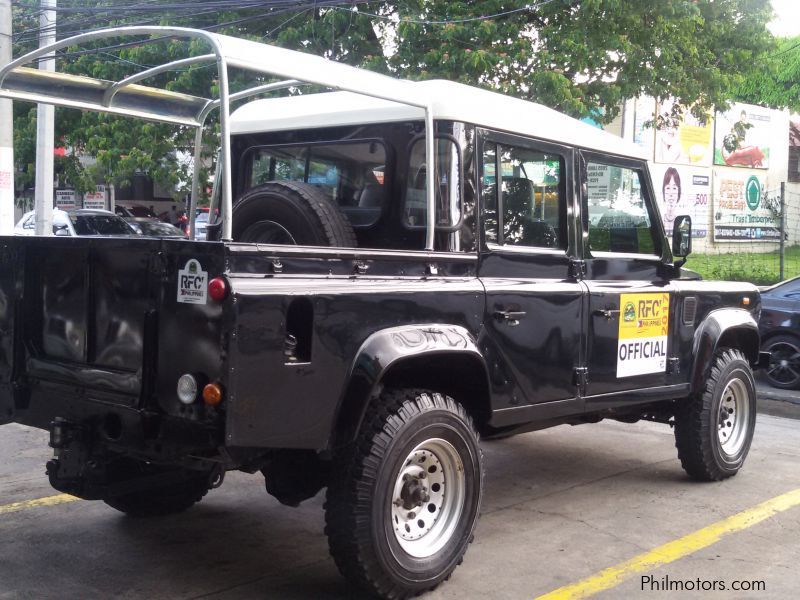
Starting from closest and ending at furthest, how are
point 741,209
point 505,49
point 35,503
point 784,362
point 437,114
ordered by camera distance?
1. point 437,114
2. point 35,503
3. point 784,362
4. point 505,49
5. point 741,209

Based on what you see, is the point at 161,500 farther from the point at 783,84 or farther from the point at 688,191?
the point at 783,84

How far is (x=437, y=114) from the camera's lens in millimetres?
4680

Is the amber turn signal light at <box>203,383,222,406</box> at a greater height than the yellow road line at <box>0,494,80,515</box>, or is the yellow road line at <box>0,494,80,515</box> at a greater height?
the amber turn signal light at <box>203,383,222,406</box>

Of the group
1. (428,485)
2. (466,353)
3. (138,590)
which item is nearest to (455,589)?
(428,485)

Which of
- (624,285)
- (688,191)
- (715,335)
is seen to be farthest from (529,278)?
(688,191)

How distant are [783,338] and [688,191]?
2226 cm

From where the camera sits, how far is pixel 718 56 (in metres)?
16.7

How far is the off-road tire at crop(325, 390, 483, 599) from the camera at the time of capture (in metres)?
3.88

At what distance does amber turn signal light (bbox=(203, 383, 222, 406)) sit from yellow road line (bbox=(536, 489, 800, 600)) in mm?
1823

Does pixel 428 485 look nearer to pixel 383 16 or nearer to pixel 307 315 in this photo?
pixel 307 315

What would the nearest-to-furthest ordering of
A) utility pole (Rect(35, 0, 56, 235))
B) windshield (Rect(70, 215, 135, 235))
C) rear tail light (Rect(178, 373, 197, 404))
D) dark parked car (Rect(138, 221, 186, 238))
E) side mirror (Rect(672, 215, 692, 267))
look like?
rear tail light (Rect(178, 373, 197, 404))
side mirror (Rect(672, 215, 692, 267))
utility pole (Rect(35, 0, 56, 235))
windshield (Rect(70, 215, 135, 235))
dark parked car (Rect(138, 221, 186, 238))

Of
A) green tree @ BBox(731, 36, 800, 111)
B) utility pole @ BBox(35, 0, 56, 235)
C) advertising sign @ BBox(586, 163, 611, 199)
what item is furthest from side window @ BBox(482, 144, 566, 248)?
green tree @ BBox(731, 36, 800, 111)

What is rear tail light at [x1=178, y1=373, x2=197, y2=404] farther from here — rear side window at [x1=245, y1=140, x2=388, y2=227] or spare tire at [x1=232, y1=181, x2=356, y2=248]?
rear side window at [x1=245, y1=140, x2=388, y2=227]

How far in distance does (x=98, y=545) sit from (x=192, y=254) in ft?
6.75
